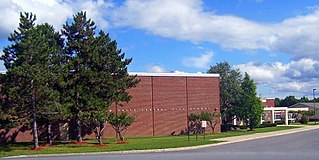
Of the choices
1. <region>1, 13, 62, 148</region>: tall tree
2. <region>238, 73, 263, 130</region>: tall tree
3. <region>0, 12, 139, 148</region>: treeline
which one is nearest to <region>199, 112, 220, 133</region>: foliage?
<region>238, 73, 263, 130</region>: tall tree

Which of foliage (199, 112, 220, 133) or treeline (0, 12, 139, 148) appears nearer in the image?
treeline (0, 12, 139, 148)

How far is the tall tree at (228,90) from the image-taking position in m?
69.1

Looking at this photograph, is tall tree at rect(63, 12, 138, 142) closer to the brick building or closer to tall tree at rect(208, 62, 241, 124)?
the brick building

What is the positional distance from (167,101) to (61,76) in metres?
19.7

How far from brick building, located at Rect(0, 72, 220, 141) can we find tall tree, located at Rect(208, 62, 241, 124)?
1195cm

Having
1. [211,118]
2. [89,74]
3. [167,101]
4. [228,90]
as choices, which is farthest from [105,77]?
[228,90]

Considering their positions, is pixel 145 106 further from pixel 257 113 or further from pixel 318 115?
pixel 318 115

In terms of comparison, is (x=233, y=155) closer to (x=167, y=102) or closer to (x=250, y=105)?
(x=167, y=102)

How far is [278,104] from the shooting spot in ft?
531

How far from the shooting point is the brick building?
5019 cm

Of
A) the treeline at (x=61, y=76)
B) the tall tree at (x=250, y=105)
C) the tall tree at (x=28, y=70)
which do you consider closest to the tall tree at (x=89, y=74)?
the treeline at (x=61, y=76)

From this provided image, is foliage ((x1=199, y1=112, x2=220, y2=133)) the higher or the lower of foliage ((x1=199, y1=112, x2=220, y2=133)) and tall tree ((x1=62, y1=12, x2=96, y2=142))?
the lower

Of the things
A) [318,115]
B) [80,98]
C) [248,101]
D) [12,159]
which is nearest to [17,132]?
[80,98]

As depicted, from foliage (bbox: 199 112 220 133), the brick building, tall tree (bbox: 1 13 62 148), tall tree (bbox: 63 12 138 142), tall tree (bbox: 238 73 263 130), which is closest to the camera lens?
tall tree (bbox: 1 13 62 148)
